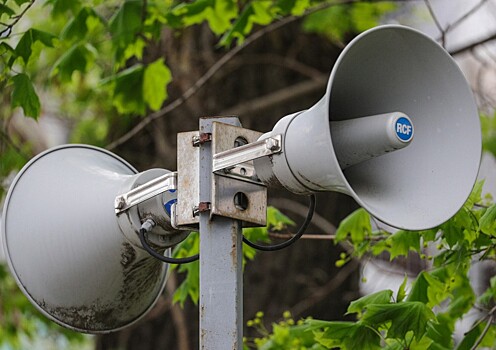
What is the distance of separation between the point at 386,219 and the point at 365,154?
4.8 inches

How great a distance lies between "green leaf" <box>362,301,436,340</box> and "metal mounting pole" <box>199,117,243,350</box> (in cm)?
66

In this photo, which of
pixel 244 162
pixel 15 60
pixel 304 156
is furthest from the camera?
pixel 15 60

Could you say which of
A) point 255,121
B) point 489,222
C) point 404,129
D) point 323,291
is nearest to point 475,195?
point 489,222

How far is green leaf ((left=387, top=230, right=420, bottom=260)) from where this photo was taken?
2.70 meters

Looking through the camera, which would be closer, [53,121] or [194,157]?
[194,157]

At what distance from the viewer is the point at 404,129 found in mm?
1678

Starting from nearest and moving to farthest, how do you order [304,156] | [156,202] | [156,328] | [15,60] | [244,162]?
[304,156], [244,162], [156,202], [15,60], [156,328]

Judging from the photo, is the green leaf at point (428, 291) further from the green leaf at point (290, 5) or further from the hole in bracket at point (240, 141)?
the green leaf at point (290, 5)

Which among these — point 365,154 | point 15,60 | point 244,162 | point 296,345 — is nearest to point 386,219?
point 365,154

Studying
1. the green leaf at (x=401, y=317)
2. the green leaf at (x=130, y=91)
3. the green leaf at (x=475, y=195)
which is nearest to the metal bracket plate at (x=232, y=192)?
the green leaf at (x=401, y=317)

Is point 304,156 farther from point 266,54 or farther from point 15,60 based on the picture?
point 266,54

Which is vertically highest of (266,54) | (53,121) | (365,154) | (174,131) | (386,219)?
(53,121)

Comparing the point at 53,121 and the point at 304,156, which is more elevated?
the point at 53,121

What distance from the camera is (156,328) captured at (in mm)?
4828
